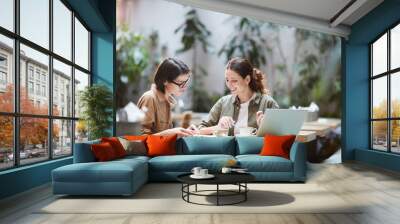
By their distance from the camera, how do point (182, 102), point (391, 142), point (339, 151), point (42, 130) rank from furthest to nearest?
point (339, 151)
point (182, 102)
point (391, 142)
point (42, 130)

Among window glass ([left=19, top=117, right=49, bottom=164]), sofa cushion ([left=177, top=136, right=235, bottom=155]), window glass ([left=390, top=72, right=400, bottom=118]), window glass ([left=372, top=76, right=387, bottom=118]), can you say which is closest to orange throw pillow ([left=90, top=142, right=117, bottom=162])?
window glass ([left=19, top=117, right=49, bottom=164])

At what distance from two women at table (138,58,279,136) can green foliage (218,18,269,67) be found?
0.39 metres

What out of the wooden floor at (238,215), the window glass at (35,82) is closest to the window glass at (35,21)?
the window glass at (35,82)

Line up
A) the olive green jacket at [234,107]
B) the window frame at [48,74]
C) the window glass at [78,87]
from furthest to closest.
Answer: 1. the olive green jacket at [234,107]
2. the window glass at [78,87]
3. the window frame at [48,74]

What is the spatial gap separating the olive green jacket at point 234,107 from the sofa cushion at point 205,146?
1.74m

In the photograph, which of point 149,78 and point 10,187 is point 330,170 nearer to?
point 149,78

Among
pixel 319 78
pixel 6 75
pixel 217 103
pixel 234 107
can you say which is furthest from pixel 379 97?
pixel 6 75

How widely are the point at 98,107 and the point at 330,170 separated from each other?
4757mm

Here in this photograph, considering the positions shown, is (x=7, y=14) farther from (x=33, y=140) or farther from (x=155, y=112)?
(x=155, y=112)

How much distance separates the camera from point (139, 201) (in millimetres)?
4918

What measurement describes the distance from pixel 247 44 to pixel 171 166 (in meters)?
→ 4.71

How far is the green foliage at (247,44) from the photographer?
9.77 meters

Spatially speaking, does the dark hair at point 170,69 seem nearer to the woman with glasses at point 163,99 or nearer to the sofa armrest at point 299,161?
the woman with glasses at point 163,99

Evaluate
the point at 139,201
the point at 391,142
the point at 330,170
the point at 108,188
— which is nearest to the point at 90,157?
the point at 108,188
